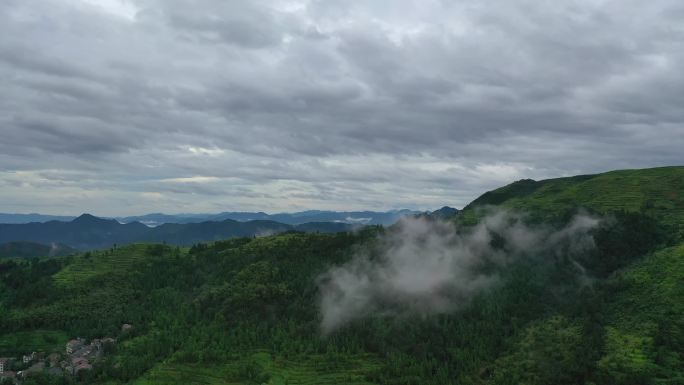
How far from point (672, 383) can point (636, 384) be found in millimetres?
11891

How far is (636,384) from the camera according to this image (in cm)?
19850

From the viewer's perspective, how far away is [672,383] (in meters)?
193
